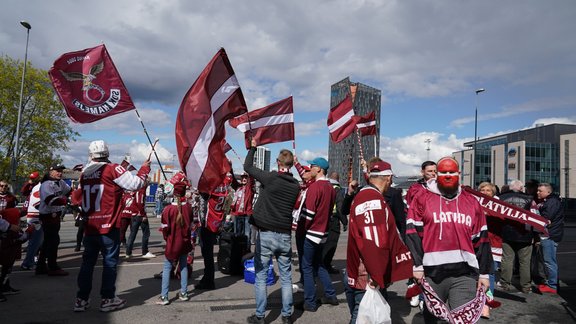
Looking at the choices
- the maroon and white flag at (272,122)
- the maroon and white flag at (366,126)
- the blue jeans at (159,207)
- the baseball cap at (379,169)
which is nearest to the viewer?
the baseball cap at (379,169)

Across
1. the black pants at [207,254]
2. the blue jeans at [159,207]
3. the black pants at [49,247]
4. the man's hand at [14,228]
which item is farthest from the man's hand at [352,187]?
the blue jeans at [159,207]

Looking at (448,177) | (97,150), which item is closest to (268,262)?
(448,177)

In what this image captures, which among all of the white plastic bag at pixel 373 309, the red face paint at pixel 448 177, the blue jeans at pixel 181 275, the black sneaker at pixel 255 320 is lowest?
the black sneaker at pixel 255 320

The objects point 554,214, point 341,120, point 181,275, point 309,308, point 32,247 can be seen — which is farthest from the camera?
point 341,120

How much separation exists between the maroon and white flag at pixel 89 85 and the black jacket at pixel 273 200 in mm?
2387

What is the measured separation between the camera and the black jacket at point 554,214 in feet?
23.2

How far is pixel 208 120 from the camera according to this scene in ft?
18.5

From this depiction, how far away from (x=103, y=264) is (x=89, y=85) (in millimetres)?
2582

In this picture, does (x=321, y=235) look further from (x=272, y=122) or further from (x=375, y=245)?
(x=272, y=122)

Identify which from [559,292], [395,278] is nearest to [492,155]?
[559,292]

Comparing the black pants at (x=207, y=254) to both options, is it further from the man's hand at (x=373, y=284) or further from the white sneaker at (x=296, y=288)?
the man's hand at (x=373, y=284)

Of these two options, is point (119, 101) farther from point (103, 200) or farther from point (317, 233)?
point (317, 233)

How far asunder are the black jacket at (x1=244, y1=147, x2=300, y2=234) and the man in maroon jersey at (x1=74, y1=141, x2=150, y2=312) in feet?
5.11

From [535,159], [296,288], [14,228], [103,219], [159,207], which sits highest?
[535,159]
